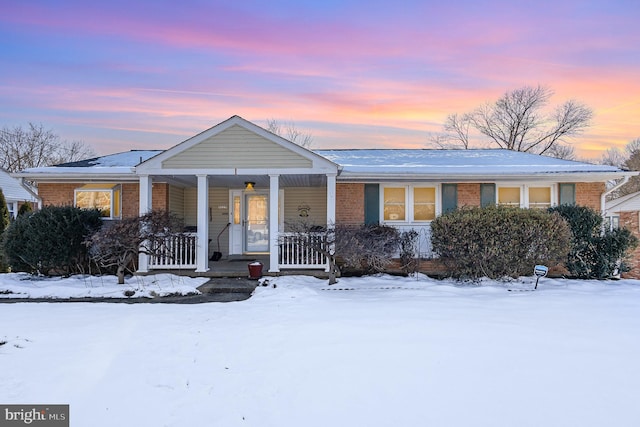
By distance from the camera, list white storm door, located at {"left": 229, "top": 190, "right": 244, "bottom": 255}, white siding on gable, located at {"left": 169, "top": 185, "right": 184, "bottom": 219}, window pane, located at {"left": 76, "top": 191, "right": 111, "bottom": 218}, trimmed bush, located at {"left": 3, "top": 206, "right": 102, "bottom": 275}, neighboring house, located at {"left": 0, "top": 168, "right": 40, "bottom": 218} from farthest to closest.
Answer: neighboring house, located at {"left": 0, "top": 168, "right": 40, "bottom": 218} < white storm door, located at {"left": 229, "top": 190, "right": 244, "bottom": 255} < white siding on gable, located at {"left": 169, "top": 185, "right": 184, "bottom": 219} < window pane, located at {"left": 76, "top": 191, "right": 111, "bottom": 218} < trimmed bush, located at {"left": 3, "top": 206, "right": 102, "bottom": 275}

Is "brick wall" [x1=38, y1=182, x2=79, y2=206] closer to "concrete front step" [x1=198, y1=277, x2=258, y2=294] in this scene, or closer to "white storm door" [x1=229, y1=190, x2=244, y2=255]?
"white storm door" [x1=229, y1=190, x2=244, y2=255]

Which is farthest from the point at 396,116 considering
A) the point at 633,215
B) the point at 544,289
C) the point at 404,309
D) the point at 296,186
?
the point at 633,215

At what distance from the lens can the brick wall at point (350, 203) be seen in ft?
33.4

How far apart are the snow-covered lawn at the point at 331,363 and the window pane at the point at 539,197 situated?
4.27 metres

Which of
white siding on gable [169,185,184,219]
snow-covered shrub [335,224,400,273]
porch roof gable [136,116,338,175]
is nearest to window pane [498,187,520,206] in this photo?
A: snow-covered shrub [335,224,400,273]

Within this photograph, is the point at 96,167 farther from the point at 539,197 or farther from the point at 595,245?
the point at 595,245

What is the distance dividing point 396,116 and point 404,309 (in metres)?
12.6

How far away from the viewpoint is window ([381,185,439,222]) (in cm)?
1023

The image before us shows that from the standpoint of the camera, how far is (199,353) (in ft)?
14.0

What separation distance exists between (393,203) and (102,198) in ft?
27.4

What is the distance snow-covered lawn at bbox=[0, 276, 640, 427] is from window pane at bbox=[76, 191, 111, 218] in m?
4.48

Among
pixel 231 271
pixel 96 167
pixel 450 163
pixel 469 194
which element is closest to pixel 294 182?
pixel 231 271

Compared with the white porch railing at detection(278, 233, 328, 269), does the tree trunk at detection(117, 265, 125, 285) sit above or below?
below

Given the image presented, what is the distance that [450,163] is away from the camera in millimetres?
10844
